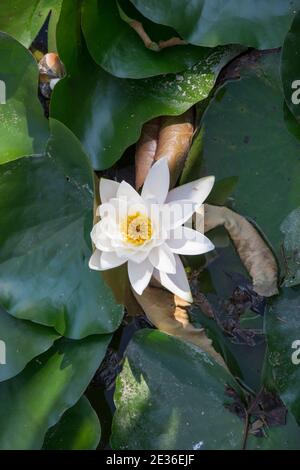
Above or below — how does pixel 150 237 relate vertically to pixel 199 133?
below

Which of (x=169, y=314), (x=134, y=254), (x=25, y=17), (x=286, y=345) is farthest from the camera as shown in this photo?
(x=25, y=17)

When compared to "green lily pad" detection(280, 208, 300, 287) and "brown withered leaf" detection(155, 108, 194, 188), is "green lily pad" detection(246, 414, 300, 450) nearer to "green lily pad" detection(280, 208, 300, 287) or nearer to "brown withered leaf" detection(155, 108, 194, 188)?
"green lily pad" detection(280, 208, 300, 287)

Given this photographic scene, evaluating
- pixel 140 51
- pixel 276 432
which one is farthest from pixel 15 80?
pixel 276 432

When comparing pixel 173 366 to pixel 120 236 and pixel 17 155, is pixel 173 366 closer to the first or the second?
pixel 120 236

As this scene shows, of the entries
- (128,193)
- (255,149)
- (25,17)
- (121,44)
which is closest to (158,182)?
(128,193)

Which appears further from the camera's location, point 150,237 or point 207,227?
point 207,227

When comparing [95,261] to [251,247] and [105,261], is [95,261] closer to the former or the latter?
[105,261]

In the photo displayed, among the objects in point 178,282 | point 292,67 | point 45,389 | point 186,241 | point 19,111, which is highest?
point 292,67
